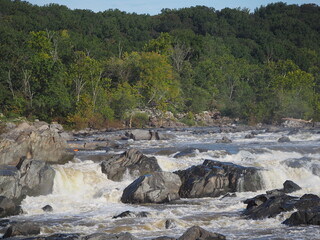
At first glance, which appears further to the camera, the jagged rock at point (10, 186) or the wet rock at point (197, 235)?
the jagged rock at point (10, 186)

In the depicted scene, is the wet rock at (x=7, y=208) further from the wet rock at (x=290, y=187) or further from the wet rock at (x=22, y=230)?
the wet rock at (x=290, y=187)

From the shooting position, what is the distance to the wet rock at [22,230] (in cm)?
2003

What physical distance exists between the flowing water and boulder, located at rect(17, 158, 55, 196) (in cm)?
47

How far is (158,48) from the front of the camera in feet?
292

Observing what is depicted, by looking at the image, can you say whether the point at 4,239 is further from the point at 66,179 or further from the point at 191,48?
the point at 191,48

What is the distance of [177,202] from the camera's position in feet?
86.2

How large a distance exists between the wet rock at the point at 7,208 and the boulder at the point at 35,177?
2.36 m

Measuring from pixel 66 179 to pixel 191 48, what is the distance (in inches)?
2851

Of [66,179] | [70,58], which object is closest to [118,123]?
[70,58]

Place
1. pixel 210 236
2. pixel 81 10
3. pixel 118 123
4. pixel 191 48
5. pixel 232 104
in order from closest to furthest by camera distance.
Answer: pixel 210 236 < pixel 118 123 < pixel 232 104 < pixel 191 48 < pixel 81 10

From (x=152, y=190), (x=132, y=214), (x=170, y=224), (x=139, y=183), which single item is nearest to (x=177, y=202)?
(x=152, y=190)

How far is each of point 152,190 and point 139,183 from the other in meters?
0.73

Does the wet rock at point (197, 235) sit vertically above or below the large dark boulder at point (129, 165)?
below

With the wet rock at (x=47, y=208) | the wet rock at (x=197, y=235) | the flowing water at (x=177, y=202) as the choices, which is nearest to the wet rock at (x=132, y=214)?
the flowing water at (x=177, y=202)
